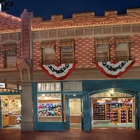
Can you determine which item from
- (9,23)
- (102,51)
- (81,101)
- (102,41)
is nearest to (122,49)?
(102,51)

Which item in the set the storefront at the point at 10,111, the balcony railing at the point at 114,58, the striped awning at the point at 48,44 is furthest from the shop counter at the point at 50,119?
the striped awning at the point at 48,44

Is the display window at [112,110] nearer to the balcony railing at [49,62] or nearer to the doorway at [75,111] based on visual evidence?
the doorway at [75,111]

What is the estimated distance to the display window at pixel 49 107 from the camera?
16.9 metres

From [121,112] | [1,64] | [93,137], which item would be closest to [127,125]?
[121,112]

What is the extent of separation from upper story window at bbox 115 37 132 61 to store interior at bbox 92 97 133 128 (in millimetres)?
3888

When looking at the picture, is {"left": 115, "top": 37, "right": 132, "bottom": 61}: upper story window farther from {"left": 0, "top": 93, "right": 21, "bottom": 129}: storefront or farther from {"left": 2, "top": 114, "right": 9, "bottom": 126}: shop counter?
{"left": 2, "top": 114, "right": 9, "bottom": 126}: shop counter

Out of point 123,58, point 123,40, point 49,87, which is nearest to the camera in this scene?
point 123,40

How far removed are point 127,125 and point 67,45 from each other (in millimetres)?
7492

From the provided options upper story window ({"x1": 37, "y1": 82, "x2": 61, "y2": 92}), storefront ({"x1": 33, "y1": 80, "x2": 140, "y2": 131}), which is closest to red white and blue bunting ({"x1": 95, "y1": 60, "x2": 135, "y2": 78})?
storefront ({"x1": 33, "y1": 80, "x2": 140, "y2": 131})

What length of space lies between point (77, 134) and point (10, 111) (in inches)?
267

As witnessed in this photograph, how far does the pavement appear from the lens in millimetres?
14148

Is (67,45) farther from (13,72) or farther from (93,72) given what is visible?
(13,72)

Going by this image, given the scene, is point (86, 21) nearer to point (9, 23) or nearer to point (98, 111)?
point (9, 23)

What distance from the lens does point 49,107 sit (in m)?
17.2
